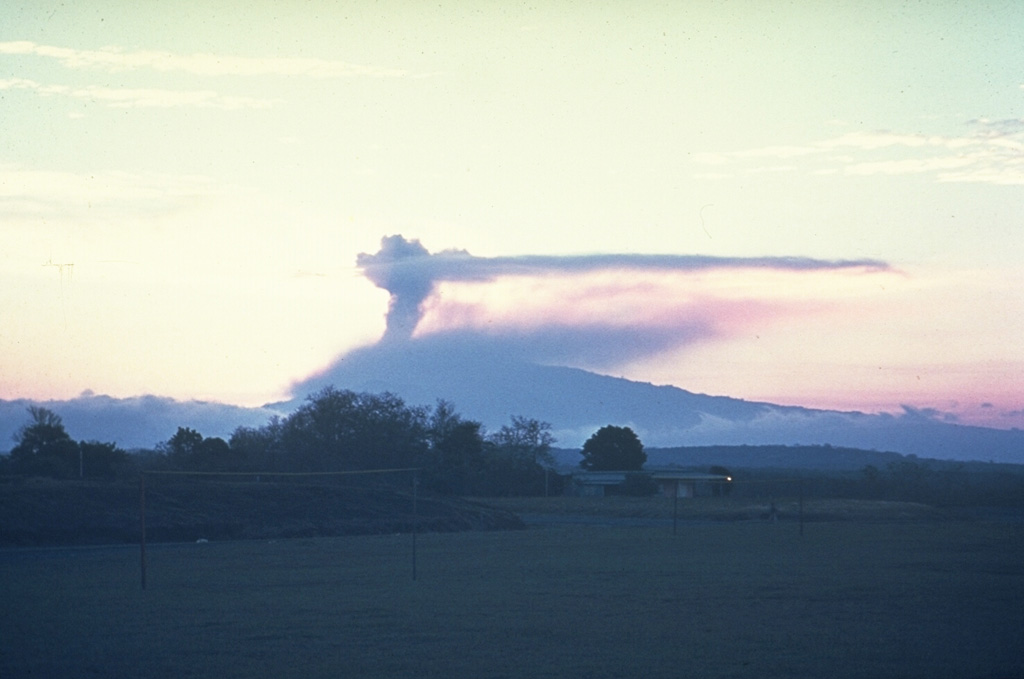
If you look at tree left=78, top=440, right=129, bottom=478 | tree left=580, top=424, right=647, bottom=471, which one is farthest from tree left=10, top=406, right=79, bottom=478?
tree left=580, top=424, right=647, bottom=471

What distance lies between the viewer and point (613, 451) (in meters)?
119

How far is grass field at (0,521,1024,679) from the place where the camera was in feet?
45.3

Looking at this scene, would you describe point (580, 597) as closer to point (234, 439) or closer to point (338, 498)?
point (338, 498)

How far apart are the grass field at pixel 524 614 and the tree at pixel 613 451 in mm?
81968

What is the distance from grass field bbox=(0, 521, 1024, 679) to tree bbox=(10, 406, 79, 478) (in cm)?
3110

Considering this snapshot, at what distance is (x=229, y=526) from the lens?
4806cm

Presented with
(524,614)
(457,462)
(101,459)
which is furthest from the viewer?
(457,462)

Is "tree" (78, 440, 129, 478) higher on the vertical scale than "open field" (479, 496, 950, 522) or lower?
higher

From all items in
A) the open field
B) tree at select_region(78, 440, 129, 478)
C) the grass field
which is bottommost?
the open field

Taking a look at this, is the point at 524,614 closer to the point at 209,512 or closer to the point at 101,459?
the point at 209,512

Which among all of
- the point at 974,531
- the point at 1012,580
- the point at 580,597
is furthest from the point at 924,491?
the point at 580,597

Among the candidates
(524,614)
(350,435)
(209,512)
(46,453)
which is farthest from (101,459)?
(524,614)

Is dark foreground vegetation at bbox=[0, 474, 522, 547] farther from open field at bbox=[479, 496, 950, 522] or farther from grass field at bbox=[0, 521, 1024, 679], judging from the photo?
open field at bbox=[479, 496, 950, 522]

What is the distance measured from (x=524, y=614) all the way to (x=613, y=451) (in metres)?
101
